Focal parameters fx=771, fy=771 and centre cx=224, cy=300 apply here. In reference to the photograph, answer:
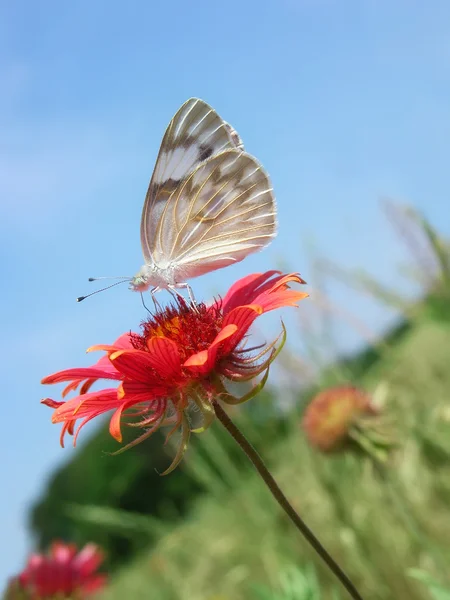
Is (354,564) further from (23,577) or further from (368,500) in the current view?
(23,577)

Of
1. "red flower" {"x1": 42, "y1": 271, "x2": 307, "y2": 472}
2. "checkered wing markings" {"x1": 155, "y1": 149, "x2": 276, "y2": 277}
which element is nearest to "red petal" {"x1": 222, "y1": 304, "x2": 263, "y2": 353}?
"red flower" {"x1": 42, "y1": 271, "x2": 307, "y2": 472}

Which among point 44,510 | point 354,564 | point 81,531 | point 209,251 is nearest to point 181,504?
point 81,531

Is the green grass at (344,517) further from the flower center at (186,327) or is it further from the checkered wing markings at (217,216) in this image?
the checkered wing markings at (217,216)

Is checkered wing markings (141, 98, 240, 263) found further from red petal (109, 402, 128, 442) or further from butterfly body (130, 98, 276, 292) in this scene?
red petal (109, 402, 128, 442)

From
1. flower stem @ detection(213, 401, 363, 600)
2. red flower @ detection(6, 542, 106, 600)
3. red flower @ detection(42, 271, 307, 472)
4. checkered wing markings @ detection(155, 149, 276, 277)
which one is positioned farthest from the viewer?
red flower @ detection(6, 542, 106, 600)

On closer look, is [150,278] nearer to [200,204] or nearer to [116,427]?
[200,204]

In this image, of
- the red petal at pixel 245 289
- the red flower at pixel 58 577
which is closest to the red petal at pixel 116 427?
the red petal at pixel 245 289

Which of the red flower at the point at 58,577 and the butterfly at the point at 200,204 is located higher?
the butterfly at the point at 200,204
